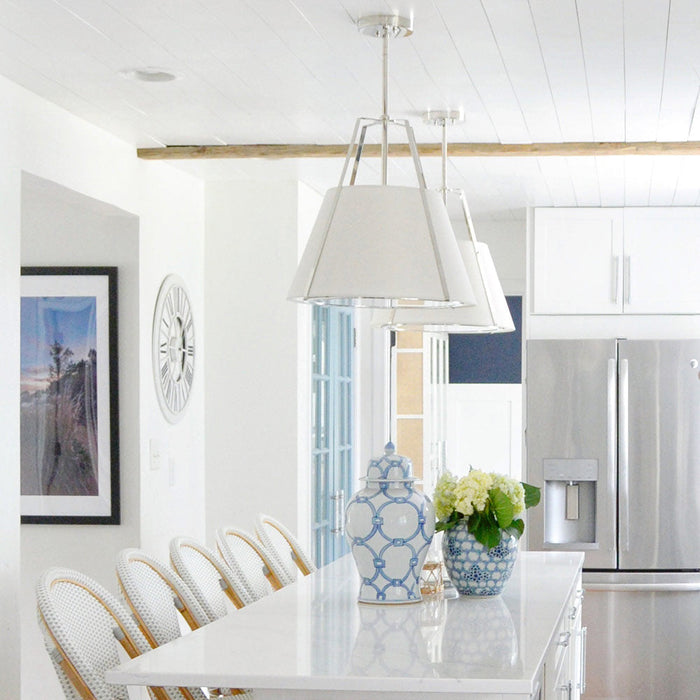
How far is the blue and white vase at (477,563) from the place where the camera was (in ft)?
10.8

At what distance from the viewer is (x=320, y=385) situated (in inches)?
231

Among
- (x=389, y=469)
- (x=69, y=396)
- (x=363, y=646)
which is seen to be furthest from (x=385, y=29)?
(x=69, y=396)

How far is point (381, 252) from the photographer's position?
8.94ft

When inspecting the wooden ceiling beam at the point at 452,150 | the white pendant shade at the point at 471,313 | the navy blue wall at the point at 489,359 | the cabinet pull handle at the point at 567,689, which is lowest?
the cabinet pull handle at the point at 567,689

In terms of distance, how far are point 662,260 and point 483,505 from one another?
3.03 metres

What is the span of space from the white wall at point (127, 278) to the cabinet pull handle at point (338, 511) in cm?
86

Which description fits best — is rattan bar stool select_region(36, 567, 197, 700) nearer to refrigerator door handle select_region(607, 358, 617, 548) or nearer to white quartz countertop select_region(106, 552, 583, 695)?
white quartz countertop select_region(106, 552, 583, 695)

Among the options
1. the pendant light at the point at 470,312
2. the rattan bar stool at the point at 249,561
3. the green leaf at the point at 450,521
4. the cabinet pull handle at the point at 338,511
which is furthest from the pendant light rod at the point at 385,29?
the cabinet pull handle at the point at 338,511

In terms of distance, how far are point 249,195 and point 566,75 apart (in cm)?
217

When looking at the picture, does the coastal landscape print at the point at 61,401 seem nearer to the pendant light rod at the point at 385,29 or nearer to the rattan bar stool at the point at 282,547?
the rattan bar stool at the point at 282,547

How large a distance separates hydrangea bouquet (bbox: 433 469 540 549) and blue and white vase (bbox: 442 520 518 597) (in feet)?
0.08

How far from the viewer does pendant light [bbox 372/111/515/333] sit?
11.7ft

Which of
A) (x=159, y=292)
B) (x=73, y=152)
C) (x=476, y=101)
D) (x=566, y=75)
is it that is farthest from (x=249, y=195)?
(x=566, y=75)

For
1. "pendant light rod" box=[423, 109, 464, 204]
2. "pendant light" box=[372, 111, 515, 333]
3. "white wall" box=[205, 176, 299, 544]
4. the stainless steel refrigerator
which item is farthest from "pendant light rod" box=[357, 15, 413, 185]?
the stainless steel refrigerator
